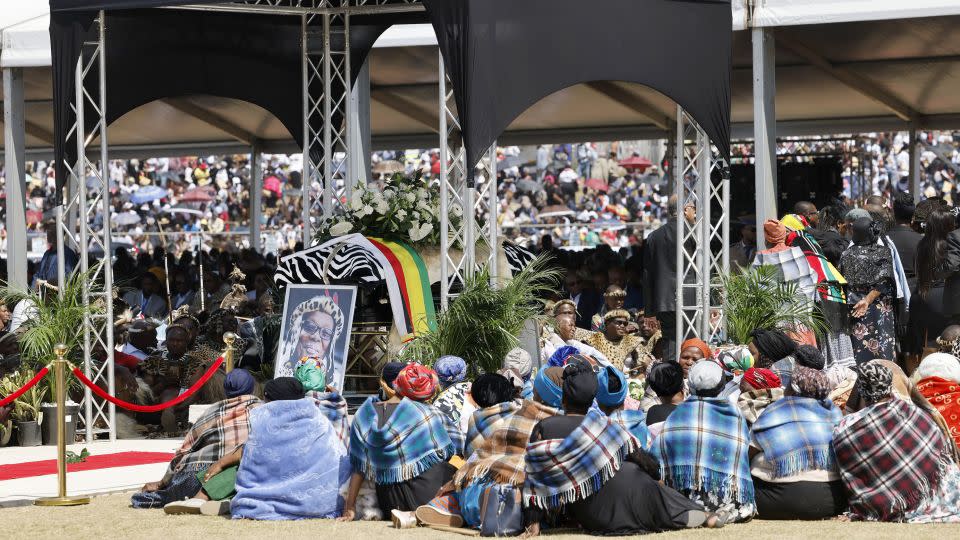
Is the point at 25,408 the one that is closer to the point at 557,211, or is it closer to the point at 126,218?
the point at 557,211

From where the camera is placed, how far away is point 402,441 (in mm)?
8367

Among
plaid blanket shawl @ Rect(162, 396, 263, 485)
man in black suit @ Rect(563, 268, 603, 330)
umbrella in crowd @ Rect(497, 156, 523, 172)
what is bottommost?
plaid blanket shawl @ Rect(162, 396, 263, 485)

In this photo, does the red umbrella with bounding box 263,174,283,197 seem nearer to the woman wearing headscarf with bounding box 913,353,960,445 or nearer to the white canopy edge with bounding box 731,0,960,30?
the white canopy edge with bounding box 731,0,960,30

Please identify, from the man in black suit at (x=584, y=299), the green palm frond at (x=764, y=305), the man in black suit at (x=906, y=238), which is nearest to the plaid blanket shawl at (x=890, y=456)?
the green palm frond at (x=764, y=305)

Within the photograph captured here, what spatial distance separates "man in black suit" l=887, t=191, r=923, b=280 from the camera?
12.9 m

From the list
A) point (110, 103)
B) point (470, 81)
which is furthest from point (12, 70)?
point (470, 81)

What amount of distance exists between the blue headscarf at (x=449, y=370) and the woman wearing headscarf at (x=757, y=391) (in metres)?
1.91

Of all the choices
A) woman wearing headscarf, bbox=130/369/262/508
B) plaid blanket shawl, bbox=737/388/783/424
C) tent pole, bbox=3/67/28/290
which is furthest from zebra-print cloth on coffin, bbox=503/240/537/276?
tent pole, bbox=3/67/28/290

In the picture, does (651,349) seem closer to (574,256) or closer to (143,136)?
(574,256)

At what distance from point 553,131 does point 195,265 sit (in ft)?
19.5

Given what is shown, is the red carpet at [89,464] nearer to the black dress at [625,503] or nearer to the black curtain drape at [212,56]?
the black curtain drape at [212,56]

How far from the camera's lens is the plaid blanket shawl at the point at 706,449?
7973 mm

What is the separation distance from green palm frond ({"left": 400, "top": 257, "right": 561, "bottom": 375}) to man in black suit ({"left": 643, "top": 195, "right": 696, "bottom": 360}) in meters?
2.94

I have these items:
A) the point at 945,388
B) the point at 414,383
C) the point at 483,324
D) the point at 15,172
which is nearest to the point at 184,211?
the point at 15,172
